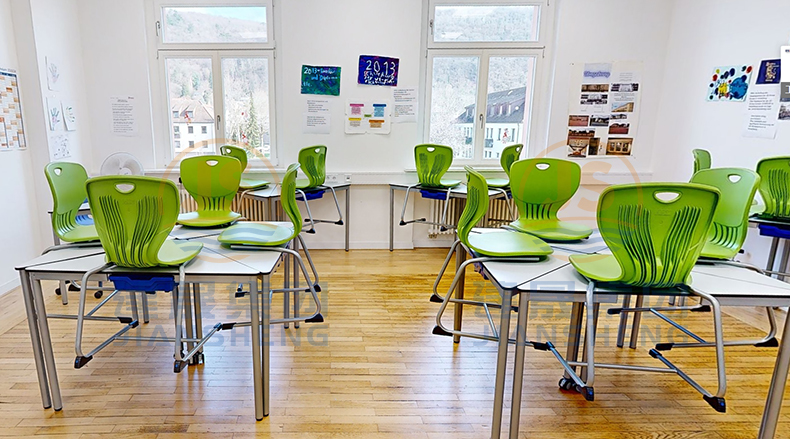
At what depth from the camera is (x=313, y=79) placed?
16.5 feet

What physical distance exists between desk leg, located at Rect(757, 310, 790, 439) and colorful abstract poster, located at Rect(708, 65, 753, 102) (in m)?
3.08

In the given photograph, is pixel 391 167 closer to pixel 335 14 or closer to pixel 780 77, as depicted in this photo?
pixel 335 14

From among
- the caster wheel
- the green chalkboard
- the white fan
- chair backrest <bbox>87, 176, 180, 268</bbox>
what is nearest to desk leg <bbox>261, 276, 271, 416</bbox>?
chair backrest <bbox>87, 176, 180, 268</bbox>

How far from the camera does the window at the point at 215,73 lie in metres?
4.99

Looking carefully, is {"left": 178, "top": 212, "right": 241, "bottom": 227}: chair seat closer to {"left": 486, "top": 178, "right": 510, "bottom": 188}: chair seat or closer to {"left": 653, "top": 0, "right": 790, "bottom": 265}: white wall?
{"left": 486, "top": 178, "right": 510, "bottom": 188}: chair seat

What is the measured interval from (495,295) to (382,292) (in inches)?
39.2

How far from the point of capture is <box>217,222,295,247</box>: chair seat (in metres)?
2.34

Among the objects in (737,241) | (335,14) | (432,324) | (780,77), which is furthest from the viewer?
(335,14)

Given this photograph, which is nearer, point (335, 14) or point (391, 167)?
point (335, 14)

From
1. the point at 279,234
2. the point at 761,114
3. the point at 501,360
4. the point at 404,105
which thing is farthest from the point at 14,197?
the point at 761,114

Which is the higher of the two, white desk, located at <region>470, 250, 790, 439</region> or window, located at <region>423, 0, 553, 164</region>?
window, located at <region>423, 0, 553, 164</region>

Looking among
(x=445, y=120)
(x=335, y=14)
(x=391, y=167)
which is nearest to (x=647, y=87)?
(x=445, y=120)

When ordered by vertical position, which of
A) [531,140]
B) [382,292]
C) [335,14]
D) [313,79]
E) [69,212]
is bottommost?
[382,292]

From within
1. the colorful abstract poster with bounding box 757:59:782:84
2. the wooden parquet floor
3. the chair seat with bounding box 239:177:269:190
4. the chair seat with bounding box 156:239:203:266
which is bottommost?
the wooden parquet floor
